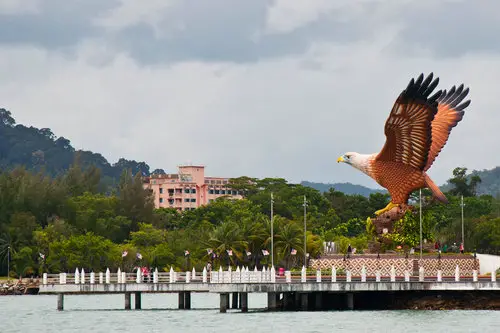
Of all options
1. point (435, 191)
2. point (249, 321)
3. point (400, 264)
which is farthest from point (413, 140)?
point (249, 321)

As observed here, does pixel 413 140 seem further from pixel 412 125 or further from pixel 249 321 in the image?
pixel 249 321

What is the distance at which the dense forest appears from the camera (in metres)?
110

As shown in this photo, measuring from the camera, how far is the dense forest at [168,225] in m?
110

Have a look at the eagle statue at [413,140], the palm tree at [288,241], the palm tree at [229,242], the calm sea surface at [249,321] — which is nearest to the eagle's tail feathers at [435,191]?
the eagle statue at [413,140]

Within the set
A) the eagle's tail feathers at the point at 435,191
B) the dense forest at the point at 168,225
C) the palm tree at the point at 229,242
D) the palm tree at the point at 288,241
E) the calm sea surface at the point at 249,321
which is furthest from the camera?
the dense forest at the point at 168,225

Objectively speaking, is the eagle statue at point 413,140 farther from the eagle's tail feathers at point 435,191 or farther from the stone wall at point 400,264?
the stone wall at point 400,264

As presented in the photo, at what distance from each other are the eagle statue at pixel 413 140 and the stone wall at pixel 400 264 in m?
3.36

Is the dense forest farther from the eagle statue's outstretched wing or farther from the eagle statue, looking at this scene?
the eagle statue's outstretched wing

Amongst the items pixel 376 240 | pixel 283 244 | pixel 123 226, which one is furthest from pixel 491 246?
pixel 376 240

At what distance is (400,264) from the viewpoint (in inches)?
2936

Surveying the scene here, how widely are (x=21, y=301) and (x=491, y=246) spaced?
4509 centimetres

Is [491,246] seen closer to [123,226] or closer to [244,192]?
[123,226]

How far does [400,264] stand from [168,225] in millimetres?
86326

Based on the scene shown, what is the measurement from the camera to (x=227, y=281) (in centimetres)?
7300
